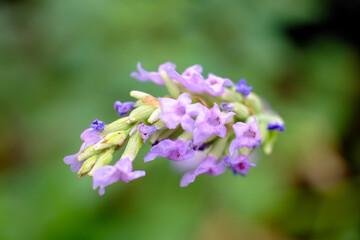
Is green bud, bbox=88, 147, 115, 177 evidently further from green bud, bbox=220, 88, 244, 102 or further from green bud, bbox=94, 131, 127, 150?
green bud, bbox=220, 88, 244, 102

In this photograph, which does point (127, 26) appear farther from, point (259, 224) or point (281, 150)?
point (259, 224)

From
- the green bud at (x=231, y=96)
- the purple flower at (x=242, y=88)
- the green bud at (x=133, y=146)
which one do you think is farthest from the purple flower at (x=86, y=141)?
the purple flower at (x=242, y=88)

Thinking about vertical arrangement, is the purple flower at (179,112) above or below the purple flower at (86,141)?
below

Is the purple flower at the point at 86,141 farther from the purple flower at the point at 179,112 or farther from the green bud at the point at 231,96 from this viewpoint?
the green bud at the point at 231,96

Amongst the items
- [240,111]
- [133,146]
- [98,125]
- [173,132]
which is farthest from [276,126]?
[98,125]

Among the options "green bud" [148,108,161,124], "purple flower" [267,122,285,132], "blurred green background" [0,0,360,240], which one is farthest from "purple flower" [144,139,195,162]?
"blurred green background" [0,0,360,240]

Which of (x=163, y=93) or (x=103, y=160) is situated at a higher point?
Result: (x=163, y=93)

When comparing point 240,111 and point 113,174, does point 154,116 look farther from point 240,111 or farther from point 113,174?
point 240,111
